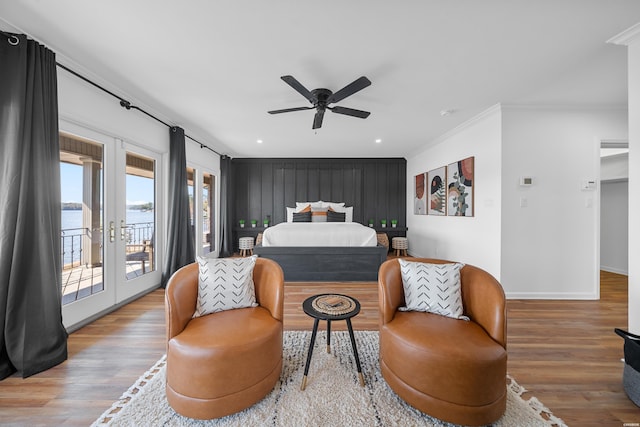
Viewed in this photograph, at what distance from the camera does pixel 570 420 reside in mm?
1388

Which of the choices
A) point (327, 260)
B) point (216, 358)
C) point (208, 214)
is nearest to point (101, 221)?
point (216, 358)

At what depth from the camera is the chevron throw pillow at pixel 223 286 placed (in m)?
1.71

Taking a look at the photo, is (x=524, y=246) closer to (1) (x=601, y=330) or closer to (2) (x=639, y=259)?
(1) (x=601, y=330)

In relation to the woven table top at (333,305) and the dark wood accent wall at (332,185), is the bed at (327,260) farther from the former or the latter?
the dark wood accent wall at (332,185)

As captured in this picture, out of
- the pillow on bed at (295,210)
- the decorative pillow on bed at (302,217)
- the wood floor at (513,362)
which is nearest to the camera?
the wood floor at (513,362)

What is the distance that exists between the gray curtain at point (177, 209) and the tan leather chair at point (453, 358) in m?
3.32

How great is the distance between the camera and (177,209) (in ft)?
12.2

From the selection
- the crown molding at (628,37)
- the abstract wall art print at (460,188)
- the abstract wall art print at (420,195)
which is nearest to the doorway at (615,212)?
the abstract wall art print at (460,188)

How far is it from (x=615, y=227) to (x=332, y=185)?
218 inches

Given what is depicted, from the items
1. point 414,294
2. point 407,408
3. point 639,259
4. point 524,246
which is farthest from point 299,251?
point 639,259

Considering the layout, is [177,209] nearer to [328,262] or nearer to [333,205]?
[328,262]

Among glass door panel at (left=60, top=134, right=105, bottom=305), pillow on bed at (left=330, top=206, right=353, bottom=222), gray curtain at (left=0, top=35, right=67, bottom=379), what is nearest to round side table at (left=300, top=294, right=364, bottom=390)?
gray curtain at (left=0, top=35, right=67, bottom=379)

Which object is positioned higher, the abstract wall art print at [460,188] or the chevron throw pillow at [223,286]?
the abstract wall art print at [460,188]

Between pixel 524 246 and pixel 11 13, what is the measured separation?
524 cm
